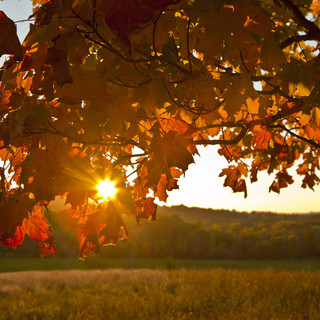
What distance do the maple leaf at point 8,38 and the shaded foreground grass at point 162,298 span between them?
22.1 feet

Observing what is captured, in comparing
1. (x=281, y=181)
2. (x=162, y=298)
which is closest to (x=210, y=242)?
(x=162, y=298)

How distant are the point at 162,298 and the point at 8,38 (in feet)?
28.8

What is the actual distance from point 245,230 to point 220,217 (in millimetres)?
18767

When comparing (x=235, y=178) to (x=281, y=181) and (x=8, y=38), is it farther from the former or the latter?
(x=8, y=38)

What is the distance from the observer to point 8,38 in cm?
98

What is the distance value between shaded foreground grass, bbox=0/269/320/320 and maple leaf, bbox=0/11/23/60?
6.74 m

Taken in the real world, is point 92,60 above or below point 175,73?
above

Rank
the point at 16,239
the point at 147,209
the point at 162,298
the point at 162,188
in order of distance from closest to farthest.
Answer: the point at 16,239, the point at 162,188, the point at 147,209, the point at 162,298

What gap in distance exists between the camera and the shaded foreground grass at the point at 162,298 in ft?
24.7

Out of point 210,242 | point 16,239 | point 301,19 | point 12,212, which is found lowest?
point 210,242

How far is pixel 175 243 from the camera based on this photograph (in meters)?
50.6

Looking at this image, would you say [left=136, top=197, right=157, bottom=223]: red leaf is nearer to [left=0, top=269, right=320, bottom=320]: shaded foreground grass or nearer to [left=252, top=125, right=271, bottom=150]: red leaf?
[left=252, top=125, right=271, bottom=150]: red leaf

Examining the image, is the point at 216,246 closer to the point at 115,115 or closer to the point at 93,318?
the point at 93,318

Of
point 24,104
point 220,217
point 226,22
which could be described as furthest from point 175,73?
point 220,217
